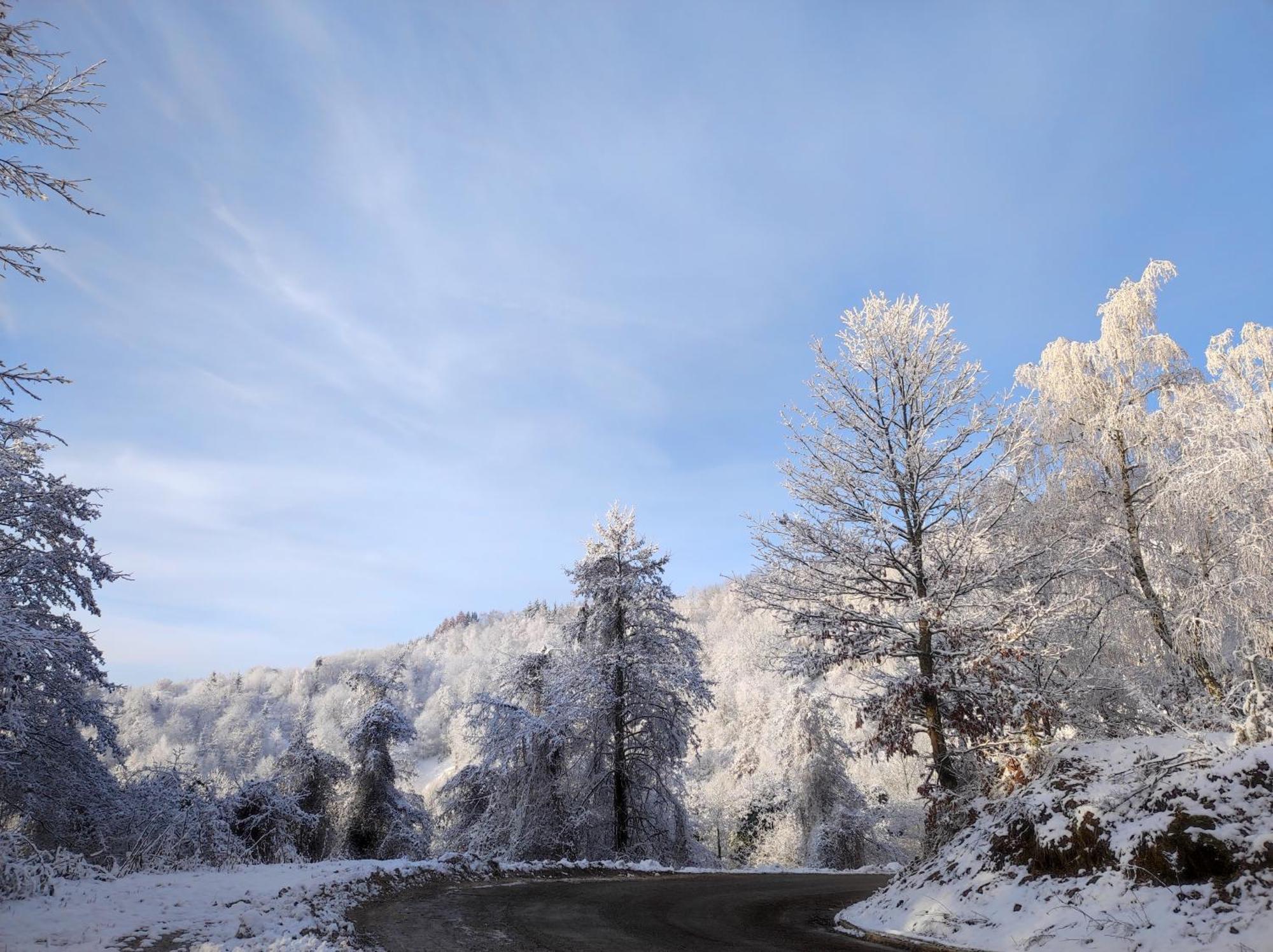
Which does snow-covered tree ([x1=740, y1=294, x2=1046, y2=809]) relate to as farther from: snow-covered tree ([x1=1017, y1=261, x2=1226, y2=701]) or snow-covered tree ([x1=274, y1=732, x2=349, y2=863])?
snow-covered tree ([x1=274, y1=732, x2=349, y2=863])

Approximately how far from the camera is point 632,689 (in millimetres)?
20500

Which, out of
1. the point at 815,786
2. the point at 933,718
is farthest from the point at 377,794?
the point at 933,718

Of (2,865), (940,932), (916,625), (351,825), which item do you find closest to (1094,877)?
Answer: (940,932)

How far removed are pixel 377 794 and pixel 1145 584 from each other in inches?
1011

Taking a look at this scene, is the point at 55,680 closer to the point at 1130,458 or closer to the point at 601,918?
the point at 601,918

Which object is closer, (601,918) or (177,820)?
(601,918)

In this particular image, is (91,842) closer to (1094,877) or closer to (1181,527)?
(1094,877)

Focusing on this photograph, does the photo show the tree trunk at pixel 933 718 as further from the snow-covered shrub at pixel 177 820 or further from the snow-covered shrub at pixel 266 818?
the snow-covered shrub at pixel 266 818

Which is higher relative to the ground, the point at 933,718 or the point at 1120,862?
the point at 933,718

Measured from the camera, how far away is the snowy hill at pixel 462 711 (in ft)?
93.9

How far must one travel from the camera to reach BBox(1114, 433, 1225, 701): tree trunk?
41.0ft

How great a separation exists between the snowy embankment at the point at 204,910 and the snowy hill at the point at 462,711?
227 inches

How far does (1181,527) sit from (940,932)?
967 centimetres

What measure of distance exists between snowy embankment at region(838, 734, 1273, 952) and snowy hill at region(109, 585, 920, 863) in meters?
4.13
